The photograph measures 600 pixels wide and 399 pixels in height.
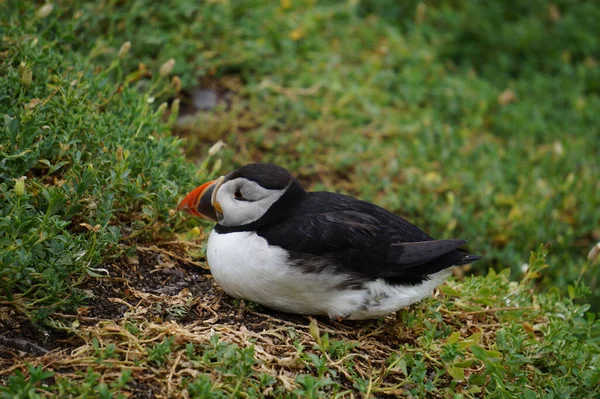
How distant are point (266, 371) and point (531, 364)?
129 cm

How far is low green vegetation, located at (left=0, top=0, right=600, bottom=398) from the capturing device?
276 cm

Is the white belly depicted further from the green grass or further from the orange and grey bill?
the green grass

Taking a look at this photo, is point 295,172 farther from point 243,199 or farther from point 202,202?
point 243,199

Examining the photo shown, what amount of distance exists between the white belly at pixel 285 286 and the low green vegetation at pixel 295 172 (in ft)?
0.40

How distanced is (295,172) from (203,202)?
194cm

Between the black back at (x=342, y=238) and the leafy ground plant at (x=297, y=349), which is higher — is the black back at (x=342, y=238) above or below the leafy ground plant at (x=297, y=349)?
above

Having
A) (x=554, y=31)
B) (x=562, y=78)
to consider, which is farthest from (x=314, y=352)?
(x=554, y=31)

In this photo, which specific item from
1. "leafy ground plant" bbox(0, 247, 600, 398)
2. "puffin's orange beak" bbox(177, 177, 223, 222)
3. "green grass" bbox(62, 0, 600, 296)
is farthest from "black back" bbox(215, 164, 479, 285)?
"green grass" bbox(62, 0, 600, 296)

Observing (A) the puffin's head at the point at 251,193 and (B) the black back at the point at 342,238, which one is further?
(A) the puffin's head at the point at 251,193

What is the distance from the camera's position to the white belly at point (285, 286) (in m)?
2.92

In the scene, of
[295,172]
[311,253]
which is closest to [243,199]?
[311,253]

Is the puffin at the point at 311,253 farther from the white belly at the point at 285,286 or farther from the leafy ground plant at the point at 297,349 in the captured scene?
the leafy ground plant at the point at 297,349

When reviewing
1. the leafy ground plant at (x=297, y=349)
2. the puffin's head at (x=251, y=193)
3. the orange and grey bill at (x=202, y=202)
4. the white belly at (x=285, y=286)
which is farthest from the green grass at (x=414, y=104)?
the white belly at (x=285, y=286)

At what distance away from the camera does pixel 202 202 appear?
3248 millimetres
